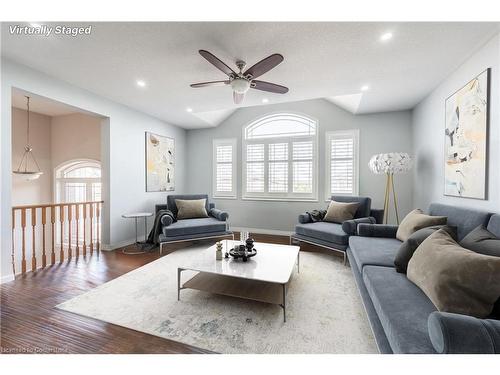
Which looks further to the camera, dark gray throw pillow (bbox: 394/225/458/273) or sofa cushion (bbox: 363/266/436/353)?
dark gray throw pillow (bbox: 394/225/458/273)

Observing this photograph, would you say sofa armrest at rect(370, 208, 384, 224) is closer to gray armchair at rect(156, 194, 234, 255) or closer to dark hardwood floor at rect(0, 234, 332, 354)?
gray armchair at rect(156, 194, 234, 255)

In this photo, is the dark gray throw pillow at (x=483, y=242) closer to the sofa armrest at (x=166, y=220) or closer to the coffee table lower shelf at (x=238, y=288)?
the coffee table lower shelf at (x=238, y=288)

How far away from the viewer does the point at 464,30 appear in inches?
76.2

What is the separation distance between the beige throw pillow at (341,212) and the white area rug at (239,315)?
4.00 feet

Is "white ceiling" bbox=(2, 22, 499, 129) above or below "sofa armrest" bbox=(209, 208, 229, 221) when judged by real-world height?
above

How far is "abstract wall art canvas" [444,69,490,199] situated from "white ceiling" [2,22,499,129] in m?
0.42

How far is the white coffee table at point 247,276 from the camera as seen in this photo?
6.36 ft

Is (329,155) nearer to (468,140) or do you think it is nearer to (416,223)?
(468,140)

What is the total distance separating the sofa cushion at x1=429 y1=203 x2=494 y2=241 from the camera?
1.93m

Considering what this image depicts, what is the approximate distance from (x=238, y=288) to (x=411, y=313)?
1.37 meters

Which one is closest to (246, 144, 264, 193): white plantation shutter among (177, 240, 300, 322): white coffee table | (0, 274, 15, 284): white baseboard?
(177, 240, 300, 322): white coffee table

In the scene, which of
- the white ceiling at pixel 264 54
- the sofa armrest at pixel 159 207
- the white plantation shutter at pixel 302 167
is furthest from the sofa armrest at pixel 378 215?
the sofa armrest at pixel 159 207

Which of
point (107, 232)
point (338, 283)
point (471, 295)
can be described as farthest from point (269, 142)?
point (471, 295)

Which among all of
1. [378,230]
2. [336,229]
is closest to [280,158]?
[336,229]
